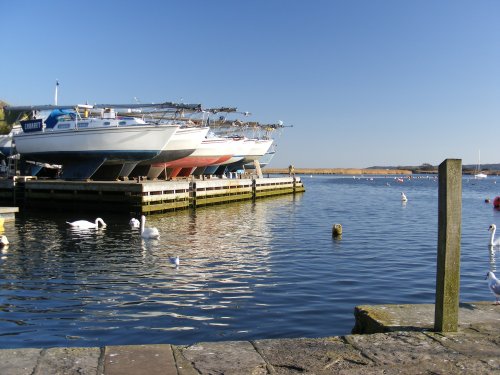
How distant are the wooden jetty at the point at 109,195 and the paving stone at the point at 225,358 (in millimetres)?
23796

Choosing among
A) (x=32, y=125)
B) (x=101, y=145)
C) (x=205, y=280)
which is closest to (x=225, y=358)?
(x=205, y=280)

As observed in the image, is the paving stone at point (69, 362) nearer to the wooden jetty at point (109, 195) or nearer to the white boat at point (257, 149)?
the wooden jetty at point (109, 195)

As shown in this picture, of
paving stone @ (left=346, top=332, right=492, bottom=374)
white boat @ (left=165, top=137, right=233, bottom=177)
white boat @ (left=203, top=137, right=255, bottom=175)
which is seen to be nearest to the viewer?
paving stone @ (left=346, top=332, right=492, bottom=374)

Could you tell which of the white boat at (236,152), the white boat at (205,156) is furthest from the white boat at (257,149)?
the white boat at (205,156)

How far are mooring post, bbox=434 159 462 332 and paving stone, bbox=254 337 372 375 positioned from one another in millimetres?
1220

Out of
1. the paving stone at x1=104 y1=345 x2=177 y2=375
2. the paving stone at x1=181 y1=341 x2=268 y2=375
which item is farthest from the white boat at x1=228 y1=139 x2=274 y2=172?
the paving stone at x1=104 y1=345 x2=177 y2=375

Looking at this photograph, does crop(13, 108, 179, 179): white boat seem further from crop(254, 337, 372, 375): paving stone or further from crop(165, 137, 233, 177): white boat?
crop(254, 337, 372, 375): paving stone

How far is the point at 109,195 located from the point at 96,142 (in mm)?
7218

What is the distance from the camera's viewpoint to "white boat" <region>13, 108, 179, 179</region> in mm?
35281

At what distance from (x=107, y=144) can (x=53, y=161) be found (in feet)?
19.6

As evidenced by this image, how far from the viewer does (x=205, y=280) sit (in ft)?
41.6

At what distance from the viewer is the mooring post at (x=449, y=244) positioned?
5.91m

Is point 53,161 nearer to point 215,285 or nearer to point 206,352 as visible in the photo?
point 215,285

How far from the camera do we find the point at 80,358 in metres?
5.07
